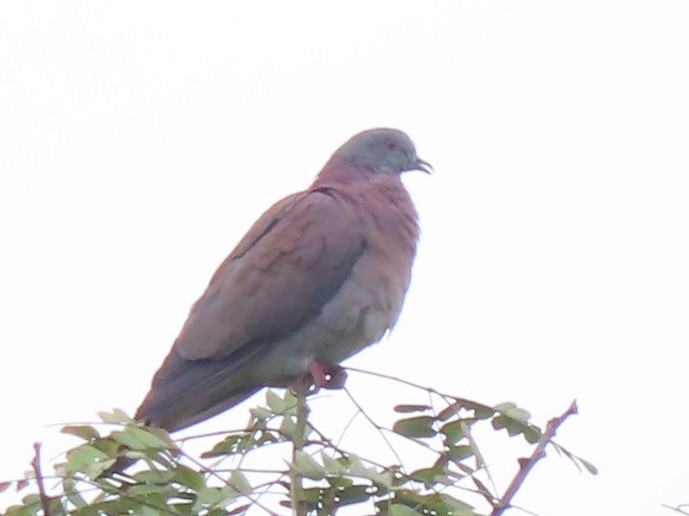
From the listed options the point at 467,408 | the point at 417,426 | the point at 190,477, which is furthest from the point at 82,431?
the point at 467,408

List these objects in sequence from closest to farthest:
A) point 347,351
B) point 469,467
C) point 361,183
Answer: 1. point 469,467
2. point 347,351
3. point 361,183

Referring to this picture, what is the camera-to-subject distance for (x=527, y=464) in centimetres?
254

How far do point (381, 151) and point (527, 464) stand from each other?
3.36 meters

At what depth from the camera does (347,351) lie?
475cm

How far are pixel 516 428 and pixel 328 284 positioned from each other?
1.81 meters

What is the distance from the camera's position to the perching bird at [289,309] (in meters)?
4.68

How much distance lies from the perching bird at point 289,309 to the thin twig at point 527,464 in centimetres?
188

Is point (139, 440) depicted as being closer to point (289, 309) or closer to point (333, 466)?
point (333, 466)

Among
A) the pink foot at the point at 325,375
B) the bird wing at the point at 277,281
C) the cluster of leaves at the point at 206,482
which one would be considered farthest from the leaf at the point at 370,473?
the bird wing at the point at 277,281

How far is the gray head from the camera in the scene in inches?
225

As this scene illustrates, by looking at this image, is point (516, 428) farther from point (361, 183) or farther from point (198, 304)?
point (361, 183)

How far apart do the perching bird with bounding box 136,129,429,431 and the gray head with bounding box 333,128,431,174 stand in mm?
680

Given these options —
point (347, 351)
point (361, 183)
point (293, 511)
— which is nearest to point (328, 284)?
point (347, 351)

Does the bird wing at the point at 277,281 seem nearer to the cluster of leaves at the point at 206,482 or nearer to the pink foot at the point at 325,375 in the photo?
the pink foot at the point at 325,375
